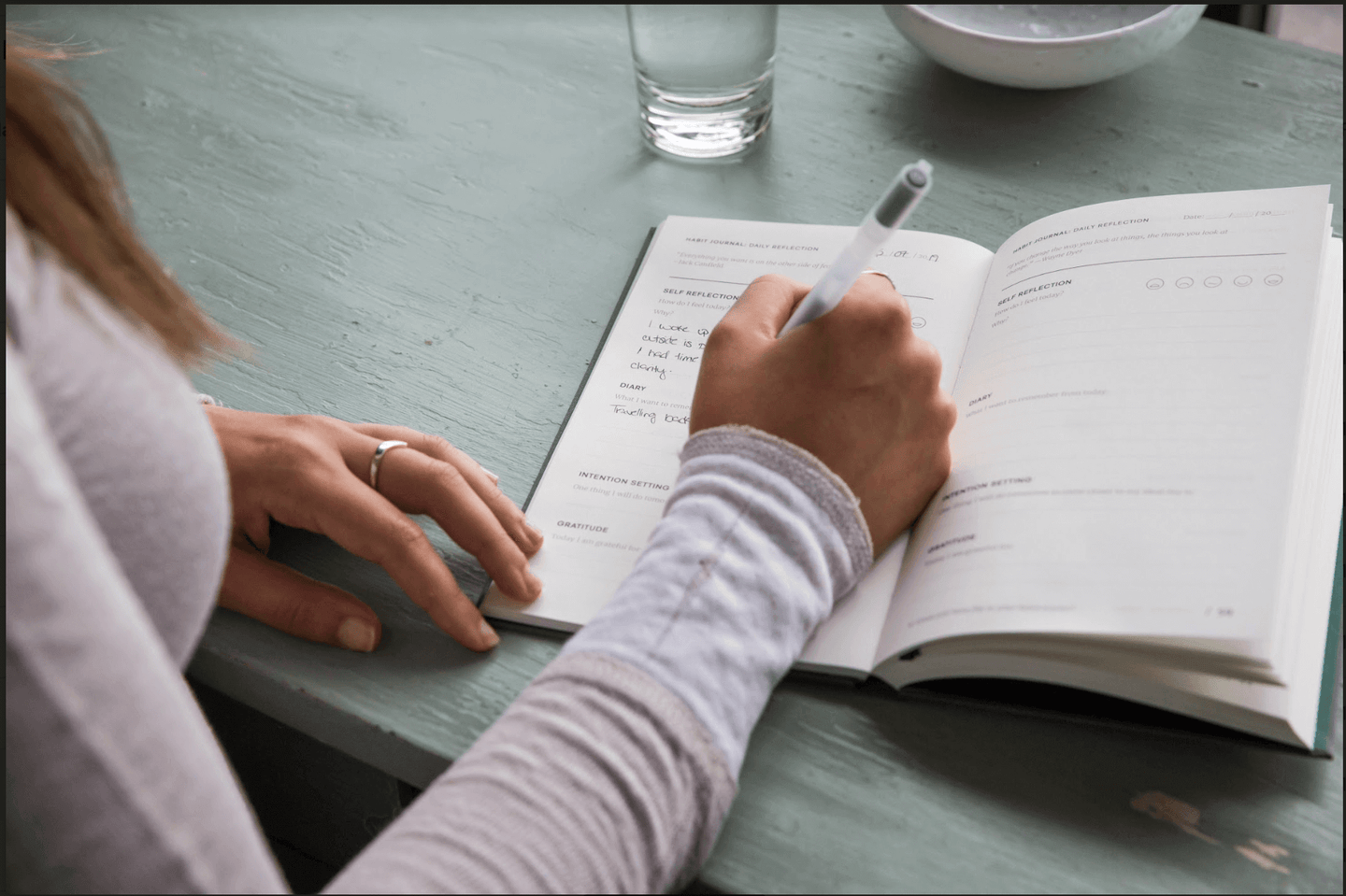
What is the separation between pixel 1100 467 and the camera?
1.62ft

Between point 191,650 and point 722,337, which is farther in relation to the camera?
point 722,337

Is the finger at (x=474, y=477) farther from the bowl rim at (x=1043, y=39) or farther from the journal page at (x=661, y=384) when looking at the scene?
the bowl rim at (x=1043, y=39)

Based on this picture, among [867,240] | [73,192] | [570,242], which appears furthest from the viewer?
[570,242]

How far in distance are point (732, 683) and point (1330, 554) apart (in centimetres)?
30

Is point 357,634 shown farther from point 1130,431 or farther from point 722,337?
point 1130,431

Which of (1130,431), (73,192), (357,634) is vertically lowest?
(357,634)

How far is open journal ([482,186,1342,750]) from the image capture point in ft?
1.43

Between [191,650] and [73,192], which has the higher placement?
[73,192]

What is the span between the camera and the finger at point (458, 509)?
1.74 feet

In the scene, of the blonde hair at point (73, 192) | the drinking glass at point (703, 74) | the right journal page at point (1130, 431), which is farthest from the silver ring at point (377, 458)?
the drinking glass at point (703, 74)

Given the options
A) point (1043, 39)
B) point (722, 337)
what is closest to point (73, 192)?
point (722, 337)

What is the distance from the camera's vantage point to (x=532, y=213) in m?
0.80

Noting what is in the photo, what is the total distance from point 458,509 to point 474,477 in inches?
1.1

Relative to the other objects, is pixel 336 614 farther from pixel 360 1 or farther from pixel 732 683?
pixel 360 1
